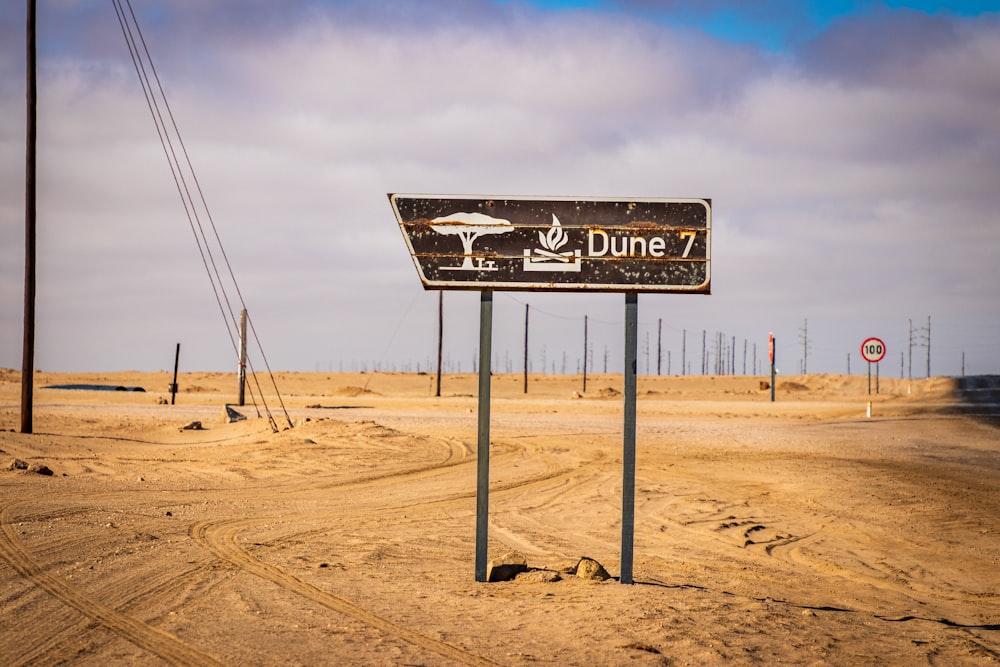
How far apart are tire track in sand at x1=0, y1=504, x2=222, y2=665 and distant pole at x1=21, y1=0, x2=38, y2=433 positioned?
14.0 metres

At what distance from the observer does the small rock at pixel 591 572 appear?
913 centimetres

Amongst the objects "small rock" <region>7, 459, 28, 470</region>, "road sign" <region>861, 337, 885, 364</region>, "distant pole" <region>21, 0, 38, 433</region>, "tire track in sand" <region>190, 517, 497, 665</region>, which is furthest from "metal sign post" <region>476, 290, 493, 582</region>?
"road sign" <region>861, 337, 885, 364</region>

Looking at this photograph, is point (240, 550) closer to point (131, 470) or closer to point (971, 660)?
point (971, 660)

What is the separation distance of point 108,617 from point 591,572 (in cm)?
449

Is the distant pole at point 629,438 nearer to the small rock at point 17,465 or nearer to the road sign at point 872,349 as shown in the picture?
the small rock at point 17,465

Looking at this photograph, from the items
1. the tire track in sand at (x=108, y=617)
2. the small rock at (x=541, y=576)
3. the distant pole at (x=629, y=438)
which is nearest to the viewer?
the tire track in sand at (x=108, y=617)

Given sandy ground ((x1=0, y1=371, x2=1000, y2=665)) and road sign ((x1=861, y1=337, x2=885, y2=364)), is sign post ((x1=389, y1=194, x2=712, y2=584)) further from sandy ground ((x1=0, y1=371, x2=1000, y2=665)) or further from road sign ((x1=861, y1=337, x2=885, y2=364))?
road sign ((x1=861, y1=337, x2=885, y2=364))

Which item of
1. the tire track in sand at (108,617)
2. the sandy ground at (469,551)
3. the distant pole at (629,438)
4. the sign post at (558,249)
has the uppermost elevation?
the sign post at (558,249)

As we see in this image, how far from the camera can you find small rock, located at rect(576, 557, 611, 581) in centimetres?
913

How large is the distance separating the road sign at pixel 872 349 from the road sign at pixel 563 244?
2967 cm

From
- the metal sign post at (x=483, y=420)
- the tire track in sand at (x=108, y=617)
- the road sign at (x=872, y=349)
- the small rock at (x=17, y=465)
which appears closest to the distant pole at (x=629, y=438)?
the metal sign post at (x=483, y=420)

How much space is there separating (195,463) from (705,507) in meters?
11.0

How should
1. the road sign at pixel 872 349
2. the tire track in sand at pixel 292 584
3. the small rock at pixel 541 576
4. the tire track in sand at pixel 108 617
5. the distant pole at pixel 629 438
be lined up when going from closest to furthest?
1. the tire track in sand at pixel 108 617
2. the tire track in sand at pixel 292 584
3. the distant pole at pixel 629 438
4. the small rock at pixel 541 576
5. the road sign at pixel 872 349

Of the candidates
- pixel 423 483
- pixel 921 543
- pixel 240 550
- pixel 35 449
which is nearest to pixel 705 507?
pixel 921 543
